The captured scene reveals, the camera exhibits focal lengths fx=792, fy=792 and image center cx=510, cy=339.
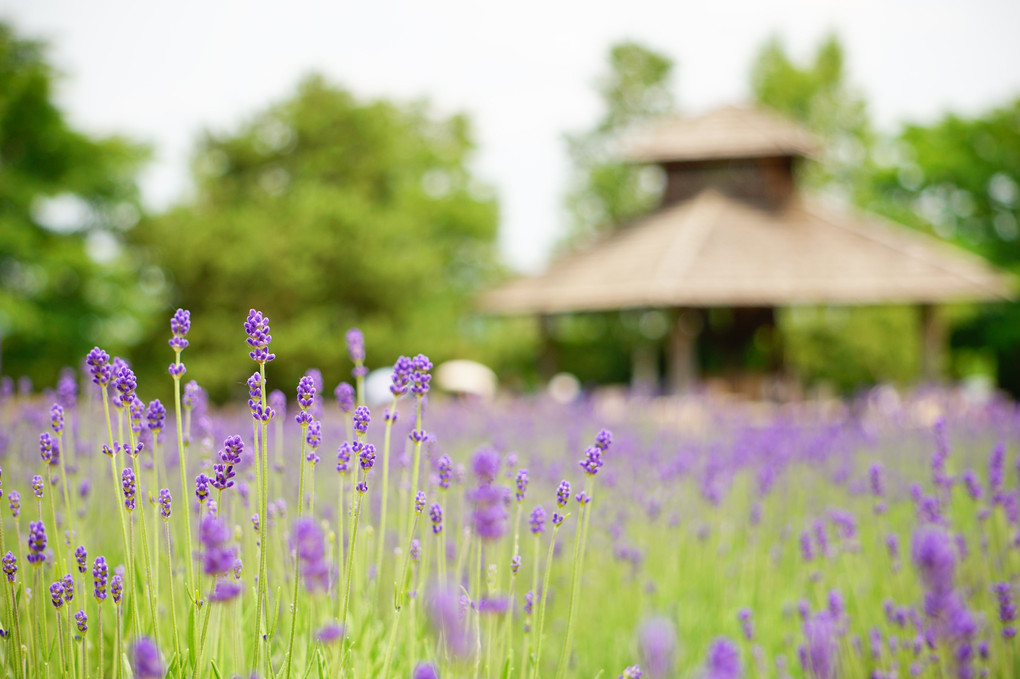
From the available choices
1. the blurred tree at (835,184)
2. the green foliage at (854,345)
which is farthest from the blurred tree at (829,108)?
the green foliage at (854,345)

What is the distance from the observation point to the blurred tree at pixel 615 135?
2848 cm

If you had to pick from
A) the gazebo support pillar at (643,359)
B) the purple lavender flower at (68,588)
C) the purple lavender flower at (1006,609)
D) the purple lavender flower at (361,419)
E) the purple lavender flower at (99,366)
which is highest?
the purple lavender flower at (99,366)

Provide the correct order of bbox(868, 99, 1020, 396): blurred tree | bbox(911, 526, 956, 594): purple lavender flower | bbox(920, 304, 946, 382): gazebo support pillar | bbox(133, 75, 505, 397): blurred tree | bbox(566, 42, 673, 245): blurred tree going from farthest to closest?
bbox(566, 42, 673, 245): blurred tree, bbox(868, 99, 1020, 396): blurred tree, bbox(920, 304, 946, 382): gazebo support pillar, bbox(133, 75, 505, 397): blurred tree, bbox(911, 526, 956, 594): purple lavender flower

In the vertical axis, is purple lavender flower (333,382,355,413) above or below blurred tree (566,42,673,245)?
below

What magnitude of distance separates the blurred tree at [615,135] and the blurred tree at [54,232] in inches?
634

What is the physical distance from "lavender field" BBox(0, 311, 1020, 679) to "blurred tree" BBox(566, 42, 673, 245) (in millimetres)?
20926

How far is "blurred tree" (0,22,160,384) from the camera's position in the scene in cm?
1506

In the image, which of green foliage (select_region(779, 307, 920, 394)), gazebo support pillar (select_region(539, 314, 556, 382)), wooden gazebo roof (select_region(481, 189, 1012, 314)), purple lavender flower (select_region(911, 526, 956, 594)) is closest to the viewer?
purple lavender flower (select_region(911, 526, 956, 594))

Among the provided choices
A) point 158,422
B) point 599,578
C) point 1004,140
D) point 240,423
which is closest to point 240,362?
point 240,423

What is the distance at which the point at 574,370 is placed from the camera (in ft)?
78.2

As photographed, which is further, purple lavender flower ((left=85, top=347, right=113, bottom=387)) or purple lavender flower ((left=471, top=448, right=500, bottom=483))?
purple lavender flower ((left=85, top=347, right=113, bottom=387))

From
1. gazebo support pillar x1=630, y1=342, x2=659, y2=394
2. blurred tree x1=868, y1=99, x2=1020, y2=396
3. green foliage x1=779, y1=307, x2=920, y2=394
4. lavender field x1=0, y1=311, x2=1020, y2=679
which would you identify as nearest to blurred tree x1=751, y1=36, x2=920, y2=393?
green foliage x1=779, y1=307, x2=920, y2=394

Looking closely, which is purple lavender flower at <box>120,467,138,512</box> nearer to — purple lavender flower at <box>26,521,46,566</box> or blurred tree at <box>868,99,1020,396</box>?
purple lavender flower at <box>26,521,46,566</box>

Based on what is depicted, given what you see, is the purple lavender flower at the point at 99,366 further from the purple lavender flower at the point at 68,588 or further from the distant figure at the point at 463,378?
the distant figure at the point at 463,378
